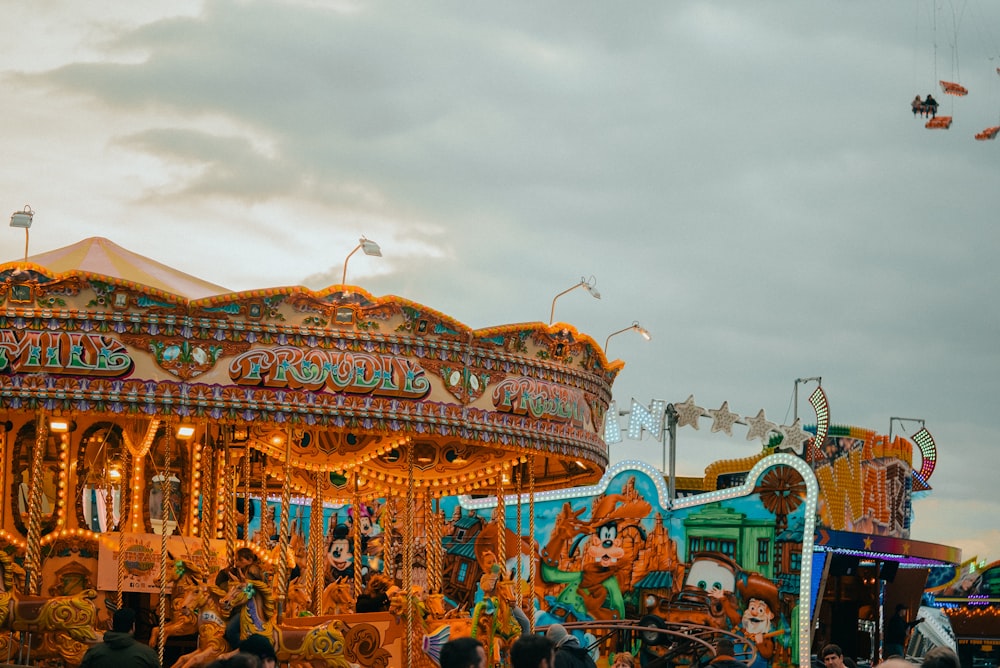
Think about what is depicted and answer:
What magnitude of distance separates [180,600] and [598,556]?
627 inches

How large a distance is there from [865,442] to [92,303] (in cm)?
2070

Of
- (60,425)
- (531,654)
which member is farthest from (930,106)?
(531,654)

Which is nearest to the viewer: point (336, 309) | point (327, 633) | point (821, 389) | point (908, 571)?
point (327, 633)

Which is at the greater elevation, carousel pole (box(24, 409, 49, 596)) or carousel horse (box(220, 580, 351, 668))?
carousel pole (box(24, 409, 49, 596))

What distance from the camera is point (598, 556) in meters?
29.7

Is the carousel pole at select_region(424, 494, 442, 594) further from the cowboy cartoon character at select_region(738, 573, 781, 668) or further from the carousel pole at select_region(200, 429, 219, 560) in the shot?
the cowboy cartoon character at select_region(738, 573, 781, 668)

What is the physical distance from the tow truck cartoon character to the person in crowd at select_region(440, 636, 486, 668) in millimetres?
22954

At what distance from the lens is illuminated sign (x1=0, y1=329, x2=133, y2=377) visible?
564 inches

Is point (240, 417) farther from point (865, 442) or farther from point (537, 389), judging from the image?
point (865, 442)

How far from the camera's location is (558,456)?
1720 centimetres

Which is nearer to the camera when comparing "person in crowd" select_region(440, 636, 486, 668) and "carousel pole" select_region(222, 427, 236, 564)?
"person in crowd" select_region(440, 636, 486, 668)

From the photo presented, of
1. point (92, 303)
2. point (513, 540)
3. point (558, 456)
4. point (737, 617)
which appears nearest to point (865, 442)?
point (737, 617)

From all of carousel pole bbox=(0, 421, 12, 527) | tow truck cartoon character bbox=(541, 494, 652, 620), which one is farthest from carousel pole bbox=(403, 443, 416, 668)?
tow truck cartoon character bbox=(541, 494, 652, 620)

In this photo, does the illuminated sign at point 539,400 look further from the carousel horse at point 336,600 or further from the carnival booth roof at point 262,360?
the carousel horse at point 336,600
